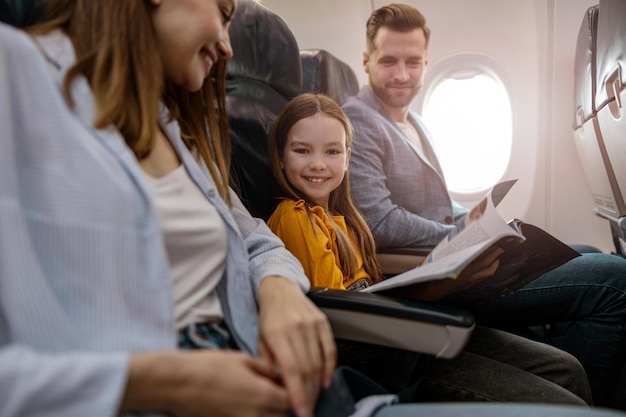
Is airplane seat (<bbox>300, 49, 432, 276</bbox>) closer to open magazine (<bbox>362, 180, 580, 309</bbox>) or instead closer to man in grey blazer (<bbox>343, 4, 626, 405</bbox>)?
man in grey blazer (<bbox>343, 4, 626, 405</bbox>)

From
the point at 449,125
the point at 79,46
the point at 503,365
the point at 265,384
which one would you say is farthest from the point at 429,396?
the point at 449,125

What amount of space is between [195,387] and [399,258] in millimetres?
1361

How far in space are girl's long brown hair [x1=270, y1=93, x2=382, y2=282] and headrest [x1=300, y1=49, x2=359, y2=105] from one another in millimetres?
437

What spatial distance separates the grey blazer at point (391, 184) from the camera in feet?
6.25

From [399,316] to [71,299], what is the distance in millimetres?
548

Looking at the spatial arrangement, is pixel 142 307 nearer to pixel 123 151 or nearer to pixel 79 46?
pixel 123 151

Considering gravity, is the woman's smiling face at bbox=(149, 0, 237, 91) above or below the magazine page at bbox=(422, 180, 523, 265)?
above

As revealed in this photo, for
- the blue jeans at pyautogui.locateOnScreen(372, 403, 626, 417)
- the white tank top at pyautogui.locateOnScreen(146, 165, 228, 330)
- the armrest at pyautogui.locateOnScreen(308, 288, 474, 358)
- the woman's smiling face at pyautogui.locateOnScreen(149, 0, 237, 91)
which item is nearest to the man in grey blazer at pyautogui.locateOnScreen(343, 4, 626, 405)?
the armrest at pyautogui.locateOnScreen(308, 288, 474, 358)

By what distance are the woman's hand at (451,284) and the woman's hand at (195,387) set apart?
485 millimetres

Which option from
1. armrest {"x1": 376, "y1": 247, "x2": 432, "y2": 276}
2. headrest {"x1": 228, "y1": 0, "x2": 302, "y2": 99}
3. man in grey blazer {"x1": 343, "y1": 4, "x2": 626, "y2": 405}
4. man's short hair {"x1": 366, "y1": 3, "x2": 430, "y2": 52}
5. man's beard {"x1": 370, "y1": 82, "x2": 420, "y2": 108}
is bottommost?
armrest {"x1": 376, "y1": 247, "x2": 432, "y2": 276}

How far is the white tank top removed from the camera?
2.69 feet

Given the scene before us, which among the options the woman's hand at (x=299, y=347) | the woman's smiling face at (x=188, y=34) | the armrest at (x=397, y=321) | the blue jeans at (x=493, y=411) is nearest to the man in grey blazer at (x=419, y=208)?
the armrest at (x=397, y=321)

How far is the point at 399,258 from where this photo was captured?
191 cm

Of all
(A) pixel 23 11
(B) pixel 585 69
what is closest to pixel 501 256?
(A) pixel 23 11
